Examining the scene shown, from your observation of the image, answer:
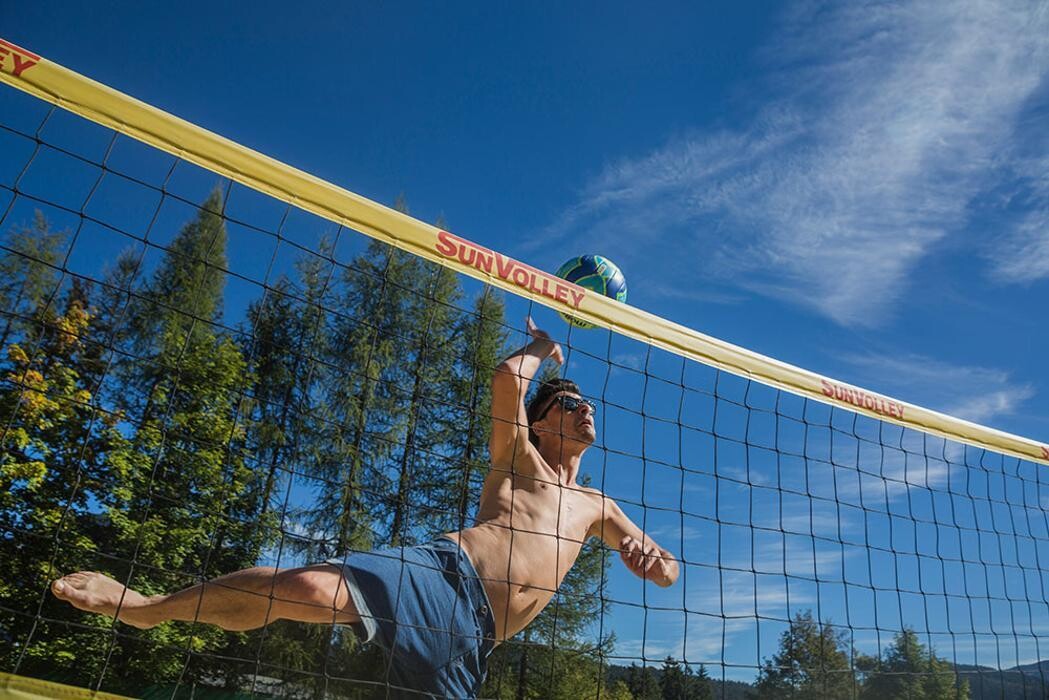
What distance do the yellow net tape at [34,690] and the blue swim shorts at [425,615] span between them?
83cm

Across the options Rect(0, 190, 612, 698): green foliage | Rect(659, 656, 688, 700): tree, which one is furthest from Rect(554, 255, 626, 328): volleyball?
Rect(659, 656, 688, 700): tree

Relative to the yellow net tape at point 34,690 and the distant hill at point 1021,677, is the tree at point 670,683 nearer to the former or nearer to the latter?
the distant hill at point 1021,677

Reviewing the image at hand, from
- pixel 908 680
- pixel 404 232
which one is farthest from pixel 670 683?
pixel 404 232

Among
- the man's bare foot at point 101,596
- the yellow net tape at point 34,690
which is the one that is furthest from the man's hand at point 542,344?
the yellow net tape at point 34,690

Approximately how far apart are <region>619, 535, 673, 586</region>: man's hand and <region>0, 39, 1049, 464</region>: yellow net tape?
98 cm

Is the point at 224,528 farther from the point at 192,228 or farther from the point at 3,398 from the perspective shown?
the point at 192,228

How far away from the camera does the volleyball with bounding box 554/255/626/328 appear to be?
4.47 metres

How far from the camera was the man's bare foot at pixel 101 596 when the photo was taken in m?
2.64

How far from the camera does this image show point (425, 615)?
3.10 m

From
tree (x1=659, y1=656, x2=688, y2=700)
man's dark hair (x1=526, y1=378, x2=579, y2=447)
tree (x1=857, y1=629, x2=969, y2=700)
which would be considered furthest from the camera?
tree (x1=857, y1=629, x2=969, y2=700)

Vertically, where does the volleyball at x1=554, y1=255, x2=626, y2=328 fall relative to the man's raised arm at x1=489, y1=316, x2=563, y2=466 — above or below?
above

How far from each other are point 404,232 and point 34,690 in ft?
6.65

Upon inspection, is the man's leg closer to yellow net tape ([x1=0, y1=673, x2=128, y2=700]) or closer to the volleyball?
yellow net tape ([x1=0, y1=673, x2=128, y2=700])

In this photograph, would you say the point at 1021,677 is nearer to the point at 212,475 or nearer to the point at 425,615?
the point at 425,615
